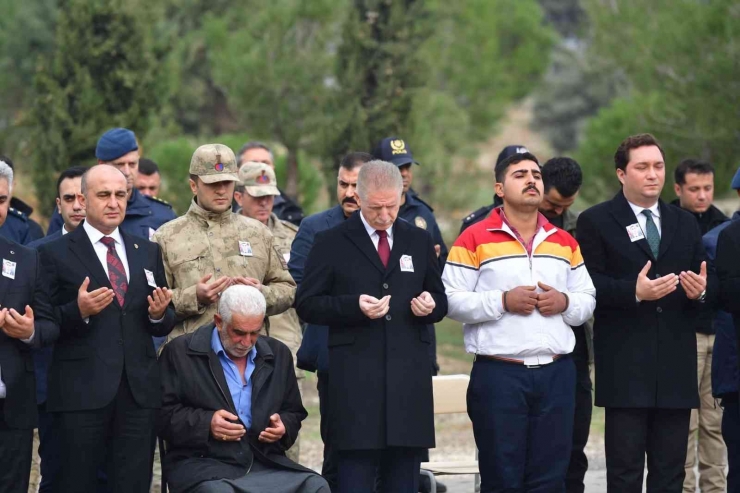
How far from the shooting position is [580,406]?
24.4 feet

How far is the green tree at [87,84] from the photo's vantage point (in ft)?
45.9

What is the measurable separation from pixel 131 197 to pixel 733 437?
4.10m

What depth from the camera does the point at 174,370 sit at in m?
6.28

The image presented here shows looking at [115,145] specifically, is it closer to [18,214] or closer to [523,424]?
[18,214]

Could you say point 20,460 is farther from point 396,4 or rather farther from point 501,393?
point 396,4

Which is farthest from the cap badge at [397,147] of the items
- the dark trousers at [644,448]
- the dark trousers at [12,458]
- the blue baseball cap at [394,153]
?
the dark trousers at [12,458]

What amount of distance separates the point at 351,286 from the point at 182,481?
1.33 metres

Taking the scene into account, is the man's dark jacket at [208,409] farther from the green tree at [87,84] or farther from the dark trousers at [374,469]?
the green tree at [87,84]

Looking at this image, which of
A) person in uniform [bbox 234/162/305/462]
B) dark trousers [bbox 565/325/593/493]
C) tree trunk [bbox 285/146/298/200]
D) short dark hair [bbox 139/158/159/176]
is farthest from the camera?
tree trunk [bbox 285/146/298/200]

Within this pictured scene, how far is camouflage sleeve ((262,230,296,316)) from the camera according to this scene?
22.0 feet

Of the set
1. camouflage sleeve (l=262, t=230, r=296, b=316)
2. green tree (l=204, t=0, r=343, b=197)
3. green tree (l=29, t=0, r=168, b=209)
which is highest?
green tree (l=204, t=0, r=343, b=197)

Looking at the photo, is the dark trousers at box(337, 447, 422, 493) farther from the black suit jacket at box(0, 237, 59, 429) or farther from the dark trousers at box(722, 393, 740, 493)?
the dark trousers at box(722, 393, 740, 493)

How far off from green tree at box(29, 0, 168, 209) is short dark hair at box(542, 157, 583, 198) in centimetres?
771

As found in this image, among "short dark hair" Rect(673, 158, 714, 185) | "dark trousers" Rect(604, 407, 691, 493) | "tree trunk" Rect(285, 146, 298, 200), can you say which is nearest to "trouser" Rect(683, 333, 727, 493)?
"short dark hair" Rect(673, 158, 714, 185)
